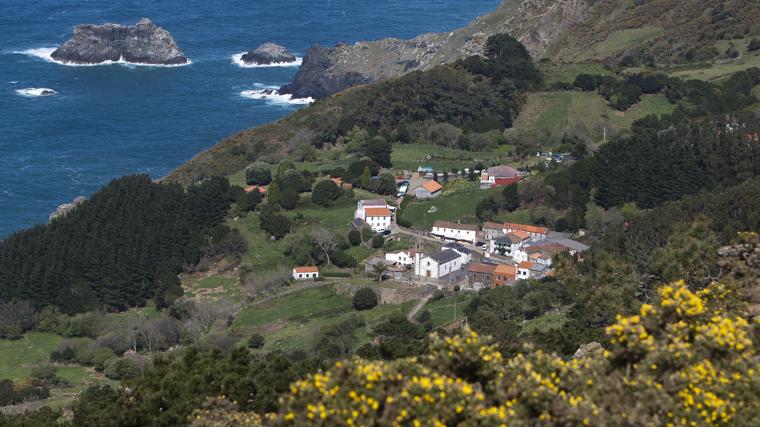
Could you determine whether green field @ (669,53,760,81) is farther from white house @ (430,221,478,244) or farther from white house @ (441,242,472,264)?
white house @ (441,242,472,264)

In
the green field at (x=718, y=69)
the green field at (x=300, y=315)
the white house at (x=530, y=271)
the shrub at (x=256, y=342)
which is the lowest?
the green field at (x=300, y=315)

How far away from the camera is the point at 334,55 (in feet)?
563

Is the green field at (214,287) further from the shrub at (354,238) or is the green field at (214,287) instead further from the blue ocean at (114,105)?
the blue ocean at (114,105)

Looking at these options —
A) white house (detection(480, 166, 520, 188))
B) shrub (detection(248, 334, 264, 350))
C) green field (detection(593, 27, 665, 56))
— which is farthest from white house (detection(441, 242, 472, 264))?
green field (detection(593, 27, 665, 56))

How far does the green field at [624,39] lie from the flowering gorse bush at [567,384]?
125m

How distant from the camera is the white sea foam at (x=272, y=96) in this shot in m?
162

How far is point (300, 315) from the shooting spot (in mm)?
73938

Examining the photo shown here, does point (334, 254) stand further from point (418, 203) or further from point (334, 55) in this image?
point (334, 55)

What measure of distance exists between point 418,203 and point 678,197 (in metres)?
22.1

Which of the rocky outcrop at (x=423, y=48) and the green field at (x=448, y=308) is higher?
the rocky outcrop at (x=423, y=48)

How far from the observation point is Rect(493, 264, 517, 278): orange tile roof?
7631 centimetres

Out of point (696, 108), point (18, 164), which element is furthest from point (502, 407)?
point (18, 164)

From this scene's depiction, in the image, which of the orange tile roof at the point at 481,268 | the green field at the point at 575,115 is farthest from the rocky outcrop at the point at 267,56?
the orange tile roof at the point at 481,268

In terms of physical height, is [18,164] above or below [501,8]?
below
